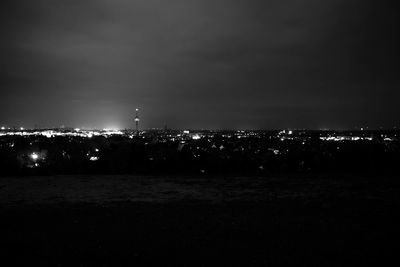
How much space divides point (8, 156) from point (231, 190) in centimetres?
2164

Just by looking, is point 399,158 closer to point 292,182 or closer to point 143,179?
point 292,182

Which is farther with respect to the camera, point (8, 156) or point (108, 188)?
point (8, 156)

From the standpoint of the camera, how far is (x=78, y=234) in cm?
1120

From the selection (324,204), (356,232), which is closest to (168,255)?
(356,232)

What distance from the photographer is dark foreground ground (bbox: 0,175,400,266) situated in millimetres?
9203

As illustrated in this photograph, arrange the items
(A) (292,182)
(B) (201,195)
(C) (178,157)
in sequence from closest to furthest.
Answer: (B) (201,195), (A) (292,182), (C) (178,157)

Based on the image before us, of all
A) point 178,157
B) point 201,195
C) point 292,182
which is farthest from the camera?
point 178,157

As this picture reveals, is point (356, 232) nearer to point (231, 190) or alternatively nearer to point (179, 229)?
point (179, 229)

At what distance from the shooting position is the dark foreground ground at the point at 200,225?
920 cm

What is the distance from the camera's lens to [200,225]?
12.3 meters

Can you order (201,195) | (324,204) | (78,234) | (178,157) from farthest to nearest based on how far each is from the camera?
(178,157)
(201,195)
(324,204)
(78,234)

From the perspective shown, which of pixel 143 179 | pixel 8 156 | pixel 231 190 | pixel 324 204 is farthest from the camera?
pixel 8 156

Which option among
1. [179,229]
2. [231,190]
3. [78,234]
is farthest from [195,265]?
[231,190]

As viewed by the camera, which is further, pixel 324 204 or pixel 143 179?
pixel 143 179
